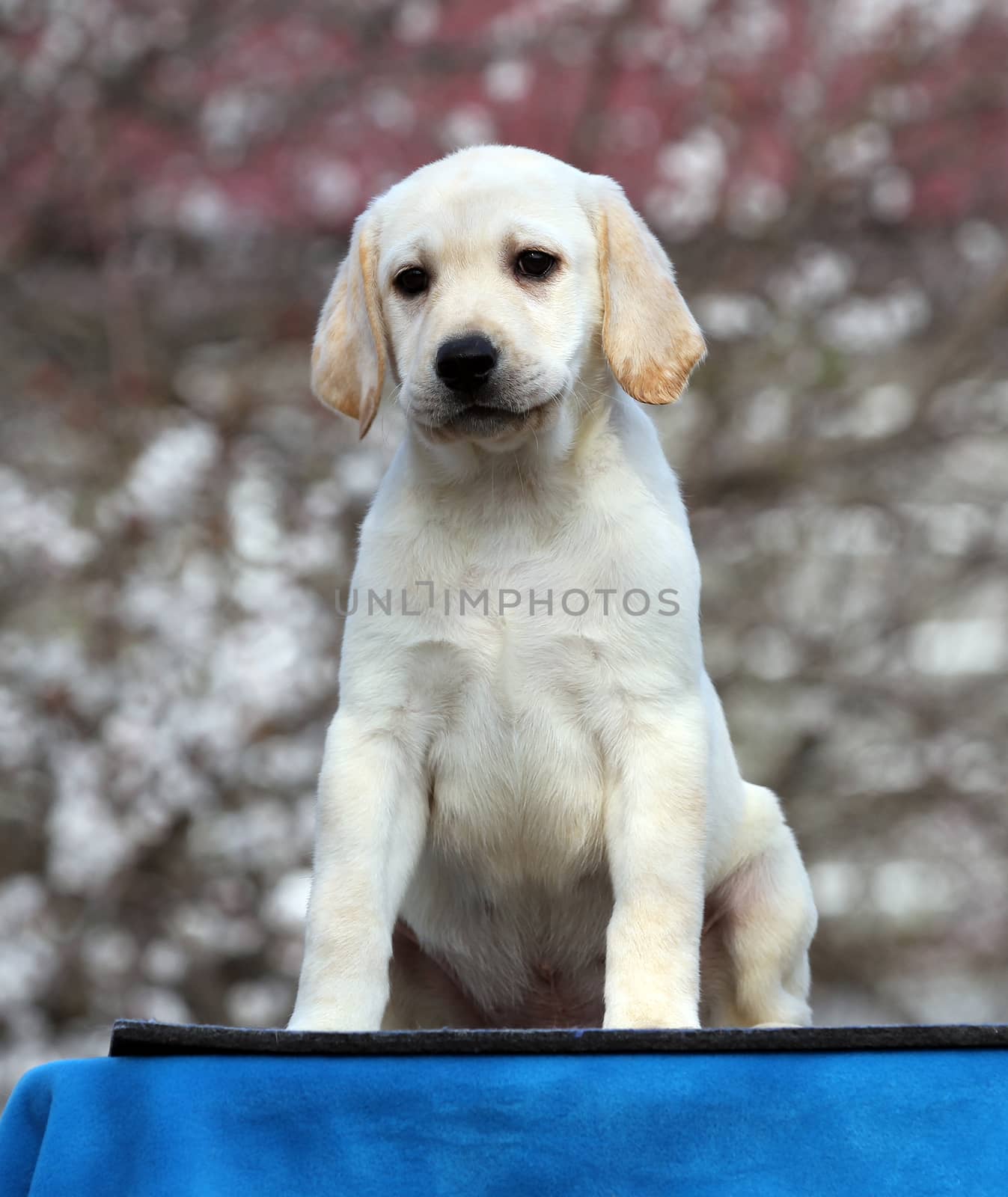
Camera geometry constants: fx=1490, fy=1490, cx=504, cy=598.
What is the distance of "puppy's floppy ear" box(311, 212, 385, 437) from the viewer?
2.73m

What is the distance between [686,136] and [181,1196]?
6.60 meters

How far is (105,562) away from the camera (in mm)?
6562

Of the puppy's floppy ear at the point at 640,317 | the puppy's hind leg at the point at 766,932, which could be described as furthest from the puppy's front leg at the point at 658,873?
the puppy's floppy ear at the point at 640,317

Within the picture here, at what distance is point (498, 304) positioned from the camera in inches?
99.0

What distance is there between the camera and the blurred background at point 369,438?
6.45m

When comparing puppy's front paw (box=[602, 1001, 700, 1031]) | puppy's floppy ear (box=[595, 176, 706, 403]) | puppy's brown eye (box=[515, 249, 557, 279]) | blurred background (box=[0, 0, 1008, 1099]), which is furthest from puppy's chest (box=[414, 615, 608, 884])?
blurred background (box=[0, 0, 1008, 1099])

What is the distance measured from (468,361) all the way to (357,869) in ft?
2.80

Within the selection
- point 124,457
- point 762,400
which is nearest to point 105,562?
point 124,457

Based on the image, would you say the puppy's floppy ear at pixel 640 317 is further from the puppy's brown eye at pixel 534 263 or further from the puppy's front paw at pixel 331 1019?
the puppy's front paw at pixel 331 1019

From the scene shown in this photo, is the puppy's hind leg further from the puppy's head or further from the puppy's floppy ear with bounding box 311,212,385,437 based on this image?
the puppy's floppy ear with bounding box 311,212,385,437

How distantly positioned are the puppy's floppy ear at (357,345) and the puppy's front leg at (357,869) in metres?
0.59

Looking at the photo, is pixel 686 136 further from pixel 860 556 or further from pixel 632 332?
pixel 632 332

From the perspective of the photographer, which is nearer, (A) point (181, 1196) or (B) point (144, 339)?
(A) point (181, 1196)

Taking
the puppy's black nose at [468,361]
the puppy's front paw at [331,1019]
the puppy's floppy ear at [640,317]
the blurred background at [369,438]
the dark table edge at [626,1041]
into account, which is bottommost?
the dark table edge at [626,1041]
